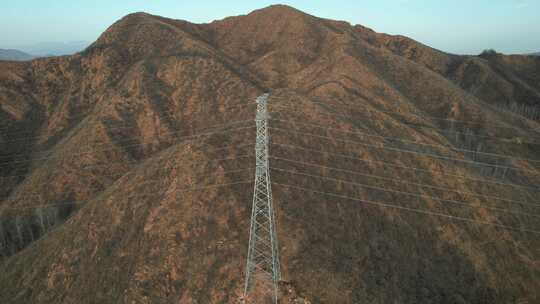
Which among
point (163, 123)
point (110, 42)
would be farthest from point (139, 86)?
point (110, 42)

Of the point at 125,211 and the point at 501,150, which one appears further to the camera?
the point at 501,150

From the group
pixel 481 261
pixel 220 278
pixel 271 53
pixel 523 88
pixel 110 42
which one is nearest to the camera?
pixel 220 278

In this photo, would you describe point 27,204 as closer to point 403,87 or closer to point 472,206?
point 472,206

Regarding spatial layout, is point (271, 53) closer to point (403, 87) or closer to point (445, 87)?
point (403, 87)

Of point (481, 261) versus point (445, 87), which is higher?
point (445, 87)

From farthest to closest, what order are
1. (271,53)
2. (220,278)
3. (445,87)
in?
(271,53), (445,87), (220,278)

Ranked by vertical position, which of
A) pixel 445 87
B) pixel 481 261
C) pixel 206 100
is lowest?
pixel 481 261
